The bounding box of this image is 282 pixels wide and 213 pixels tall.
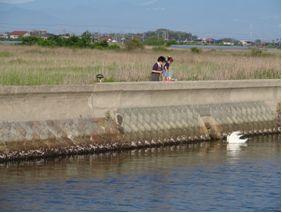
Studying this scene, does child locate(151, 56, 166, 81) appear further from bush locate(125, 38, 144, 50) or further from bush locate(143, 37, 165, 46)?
bush locate(143, 37, 165, 46)

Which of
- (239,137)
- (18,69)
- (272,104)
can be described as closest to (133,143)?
(239,137)

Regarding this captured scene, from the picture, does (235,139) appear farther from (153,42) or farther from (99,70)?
(153,42)

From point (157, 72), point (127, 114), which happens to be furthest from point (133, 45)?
point (127, 114)

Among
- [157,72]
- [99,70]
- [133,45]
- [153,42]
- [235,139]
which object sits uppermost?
[157,72]

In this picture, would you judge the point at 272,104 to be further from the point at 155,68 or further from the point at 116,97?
the point at 116,97

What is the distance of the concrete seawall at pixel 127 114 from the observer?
845 inches

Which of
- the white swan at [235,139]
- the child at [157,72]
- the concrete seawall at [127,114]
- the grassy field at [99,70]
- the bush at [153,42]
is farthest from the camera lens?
the bush at [153,42]

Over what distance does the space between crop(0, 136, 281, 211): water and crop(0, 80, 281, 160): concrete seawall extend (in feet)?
2.14

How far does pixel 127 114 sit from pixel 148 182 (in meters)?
5.55

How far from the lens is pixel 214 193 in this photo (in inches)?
695

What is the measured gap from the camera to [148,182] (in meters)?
18.7

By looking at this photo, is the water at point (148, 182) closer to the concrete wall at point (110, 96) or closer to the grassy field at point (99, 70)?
the concrete wall at point (110, 96)

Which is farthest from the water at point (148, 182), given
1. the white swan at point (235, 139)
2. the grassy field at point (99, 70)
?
the grassy field at point (99, 70)

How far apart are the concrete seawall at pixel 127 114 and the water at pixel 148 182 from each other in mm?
654
